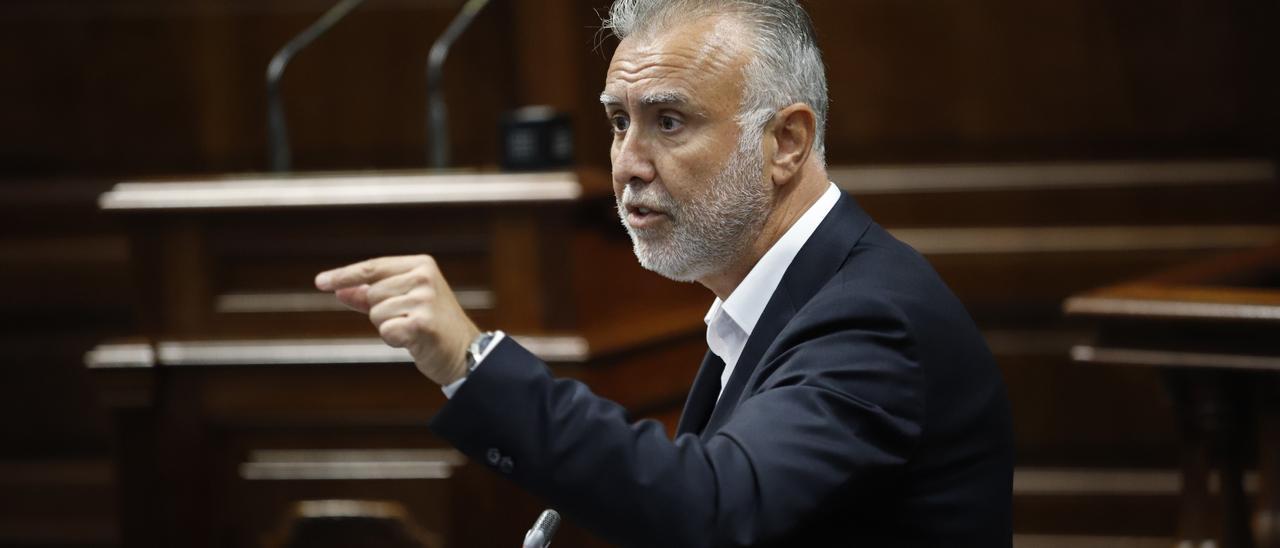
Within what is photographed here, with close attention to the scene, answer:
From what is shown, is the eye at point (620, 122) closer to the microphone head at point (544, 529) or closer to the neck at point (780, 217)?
the neck at point (780, 217)

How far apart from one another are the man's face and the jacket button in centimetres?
42

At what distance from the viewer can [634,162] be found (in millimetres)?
1633

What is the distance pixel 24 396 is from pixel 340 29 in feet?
5.37

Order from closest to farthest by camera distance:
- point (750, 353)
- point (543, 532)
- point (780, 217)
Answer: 1. point (543, 532)
2. point (750, 353)
3. point (780, 217)

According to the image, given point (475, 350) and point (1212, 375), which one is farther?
point (1212, 375)

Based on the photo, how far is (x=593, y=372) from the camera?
10.0 ft

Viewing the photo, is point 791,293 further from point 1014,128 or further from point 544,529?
point 1014,128

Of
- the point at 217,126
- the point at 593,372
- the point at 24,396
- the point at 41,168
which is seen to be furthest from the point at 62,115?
the point at 593,372

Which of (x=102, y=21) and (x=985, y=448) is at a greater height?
(x=102, y=21)

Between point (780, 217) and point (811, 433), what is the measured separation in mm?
417

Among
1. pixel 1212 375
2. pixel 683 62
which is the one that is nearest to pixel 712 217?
pixel 683 62

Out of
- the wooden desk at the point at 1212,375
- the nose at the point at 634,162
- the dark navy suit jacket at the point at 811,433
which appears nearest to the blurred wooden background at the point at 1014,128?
the wooden desk at the point at 1212,375

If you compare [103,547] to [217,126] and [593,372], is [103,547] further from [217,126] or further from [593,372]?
[593,372]

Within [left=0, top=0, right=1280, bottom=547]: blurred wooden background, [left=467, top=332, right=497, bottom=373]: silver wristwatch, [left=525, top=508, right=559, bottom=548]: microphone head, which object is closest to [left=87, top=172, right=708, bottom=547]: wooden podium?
[left=0, top=0, right=1280, bottom=547]: blurred wooden background
